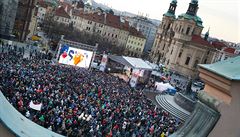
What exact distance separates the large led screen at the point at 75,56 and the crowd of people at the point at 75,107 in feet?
31.6

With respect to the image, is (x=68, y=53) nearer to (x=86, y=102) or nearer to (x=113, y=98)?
(x=113, y=98)

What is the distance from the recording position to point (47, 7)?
94.5 metres

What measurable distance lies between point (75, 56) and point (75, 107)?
1986 cm

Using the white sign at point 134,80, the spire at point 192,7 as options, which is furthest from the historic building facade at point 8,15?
the spire at point 192,7

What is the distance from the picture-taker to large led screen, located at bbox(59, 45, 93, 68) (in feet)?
129

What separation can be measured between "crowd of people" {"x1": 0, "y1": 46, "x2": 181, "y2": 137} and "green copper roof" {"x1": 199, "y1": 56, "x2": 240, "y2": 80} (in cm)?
1446

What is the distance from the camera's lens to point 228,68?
2.15m

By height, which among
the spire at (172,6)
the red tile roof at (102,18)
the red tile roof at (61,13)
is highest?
the spire at (172,6)

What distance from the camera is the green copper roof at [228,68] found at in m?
2.02

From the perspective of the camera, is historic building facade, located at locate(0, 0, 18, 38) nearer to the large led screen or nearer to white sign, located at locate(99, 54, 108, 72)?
the large led screen

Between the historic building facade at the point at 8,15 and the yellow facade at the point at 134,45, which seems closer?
the historic building facade at the point at 8,15

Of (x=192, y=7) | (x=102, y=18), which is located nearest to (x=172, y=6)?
(x=192, y=7)

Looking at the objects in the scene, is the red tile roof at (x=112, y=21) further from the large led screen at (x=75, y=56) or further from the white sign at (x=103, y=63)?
the large led screen at (x=75, y=56)

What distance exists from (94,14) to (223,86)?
92.8m
